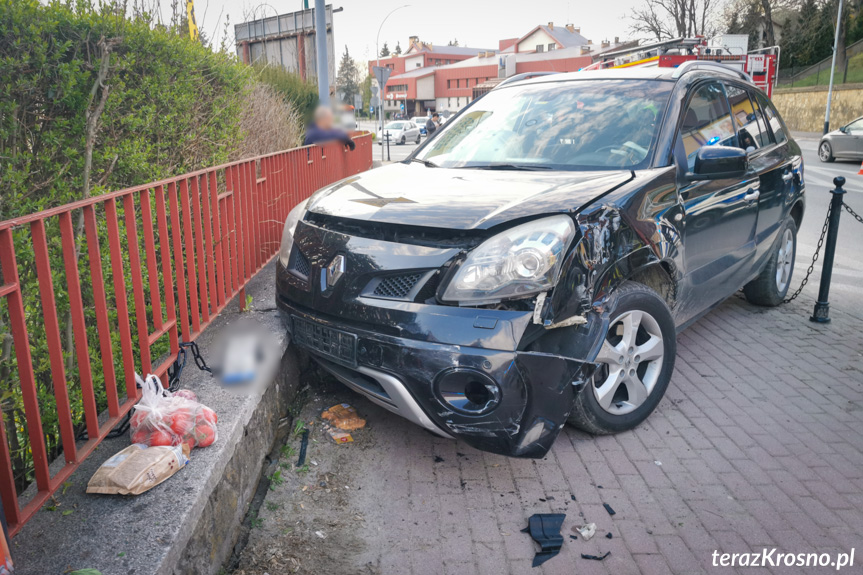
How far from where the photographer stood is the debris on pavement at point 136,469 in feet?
7.41

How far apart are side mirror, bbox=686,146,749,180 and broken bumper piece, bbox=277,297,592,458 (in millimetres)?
1584

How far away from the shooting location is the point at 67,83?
3480 millimetres

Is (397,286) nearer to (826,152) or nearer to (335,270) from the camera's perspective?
(335,270)

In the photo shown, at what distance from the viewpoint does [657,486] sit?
311cm

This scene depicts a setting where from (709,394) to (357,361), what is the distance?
7.56 ft

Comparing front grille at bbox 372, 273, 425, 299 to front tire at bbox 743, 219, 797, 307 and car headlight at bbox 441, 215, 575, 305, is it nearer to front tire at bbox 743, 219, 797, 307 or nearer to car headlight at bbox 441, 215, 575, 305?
car headlight at bbox 441, 215, 575, 305

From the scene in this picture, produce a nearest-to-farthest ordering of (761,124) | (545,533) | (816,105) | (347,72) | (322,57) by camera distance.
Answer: (545,533), (761,124), (322,57), (816,105), (347,72)

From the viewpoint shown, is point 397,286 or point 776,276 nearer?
point 397,286

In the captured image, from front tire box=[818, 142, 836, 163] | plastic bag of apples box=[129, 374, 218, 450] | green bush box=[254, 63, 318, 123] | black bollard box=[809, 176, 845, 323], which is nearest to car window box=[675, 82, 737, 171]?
black bollard box=[809, 176, 845, 323]

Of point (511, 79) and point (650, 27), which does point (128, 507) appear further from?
point (650, 27)

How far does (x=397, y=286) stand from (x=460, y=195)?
2.06 feet

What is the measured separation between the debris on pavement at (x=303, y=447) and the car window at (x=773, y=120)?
13.7 feet

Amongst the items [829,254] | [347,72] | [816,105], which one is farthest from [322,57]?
[347,72]

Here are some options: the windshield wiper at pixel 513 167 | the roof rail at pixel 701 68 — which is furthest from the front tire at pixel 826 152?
the windshield wiper at pixel 513 167
